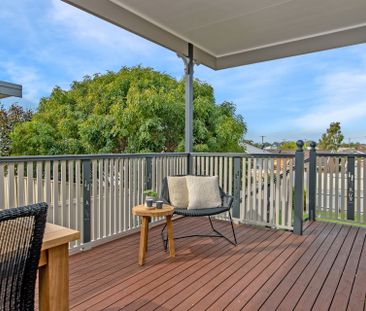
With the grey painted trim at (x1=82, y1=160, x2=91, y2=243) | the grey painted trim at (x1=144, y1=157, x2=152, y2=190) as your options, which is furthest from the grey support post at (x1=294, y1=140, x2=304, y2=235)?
the grey painted trim at (x1=82, y1=160, x2=91, y2=243)

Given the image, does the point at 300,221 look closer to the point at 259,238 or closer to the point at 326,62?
the point at 259,238

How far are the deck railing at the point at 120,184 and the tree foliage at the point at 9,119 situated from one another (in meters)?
10.8

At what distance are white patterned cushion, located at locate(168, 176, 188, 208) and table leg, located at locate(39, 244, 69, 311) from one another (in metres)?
2.45

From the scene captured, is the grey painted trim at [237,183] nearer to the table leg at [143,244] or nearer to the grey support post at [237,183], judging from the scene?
the grey support post at [237,183]

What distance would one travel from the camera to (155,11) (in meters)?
3.69

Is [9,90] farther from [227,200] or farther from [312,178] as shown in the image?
[312,178]

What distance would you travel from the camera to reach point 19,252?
970mm

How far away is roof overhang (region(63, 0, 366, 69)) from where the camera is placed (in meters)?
3.48

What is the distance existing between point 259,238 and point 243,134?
7128 mm

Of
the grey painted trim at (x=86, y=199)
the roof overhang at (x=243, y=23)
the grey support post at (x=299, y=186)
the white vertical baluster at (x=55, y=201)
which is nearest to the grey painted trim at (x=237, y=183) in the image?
the grey support post at (x=299, y=186)

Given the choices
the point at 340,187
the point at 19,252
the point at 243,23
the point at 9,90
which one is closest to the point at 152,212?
the point at 9,90

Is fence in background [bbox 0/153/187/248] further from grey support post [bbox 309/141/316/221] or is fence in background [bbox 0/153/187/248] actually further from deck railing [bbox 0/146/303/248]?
grey support post [bbox 309/141/316/221]

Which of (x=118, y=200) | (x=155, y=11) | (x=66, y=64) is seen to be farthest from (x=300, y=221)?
(x=66, y=64)

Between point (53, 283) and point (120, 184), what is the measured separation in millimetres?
2467
